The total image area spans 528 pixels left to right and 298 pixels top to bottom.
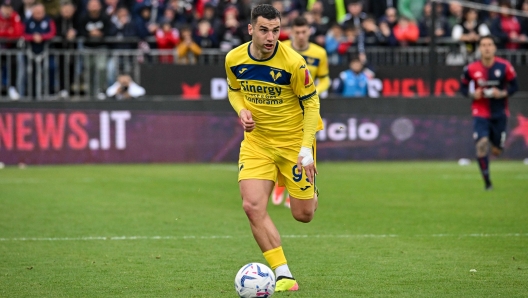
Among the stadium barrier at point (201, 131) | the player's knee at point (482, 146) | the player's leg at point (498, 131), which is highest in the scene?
the player's leg at point (498, 131)

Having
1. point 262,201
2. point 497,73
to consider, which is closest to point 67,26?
point 497,73

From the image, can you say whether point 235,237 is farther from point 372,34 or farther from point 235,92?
point 372,34

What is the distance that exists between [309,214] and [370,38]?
14849 mm

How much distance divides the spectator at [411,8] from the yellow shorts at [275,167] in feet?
52.4

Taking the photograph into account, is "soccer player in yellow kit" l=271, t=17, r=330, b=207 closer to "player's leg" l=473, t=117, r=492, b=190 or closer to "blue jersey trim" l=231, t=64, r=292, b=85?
"player's leg" l=473, t=117, r=492, b=190

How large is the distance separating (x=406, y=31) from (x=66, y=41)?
25.6 feet

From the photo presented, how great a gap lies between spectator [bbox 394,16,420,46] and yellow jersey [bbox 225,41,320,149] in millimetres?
14718

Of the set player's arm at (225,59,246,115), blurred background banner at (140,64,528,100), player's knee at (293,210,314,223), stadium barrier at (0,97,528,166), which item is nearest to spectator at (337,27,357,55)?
blurred background banner at (140,64,528,100)

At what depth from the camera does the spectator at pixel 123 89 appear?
2073 centimetres

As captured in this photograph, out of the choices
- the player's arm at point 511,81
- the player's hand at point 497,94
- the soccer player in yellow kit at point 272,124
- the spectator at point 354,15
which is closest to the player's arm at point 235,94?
the soccer player in yellow kit at point 272,124

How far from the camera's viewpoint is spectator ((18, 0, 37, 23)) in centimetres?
2089

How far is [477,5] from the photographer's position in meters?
22.8

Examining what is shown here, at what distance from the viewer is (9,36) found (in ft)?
67.9

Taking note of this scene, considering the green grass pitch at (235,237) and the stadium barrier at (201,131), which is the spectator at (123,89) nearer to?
the stadium barrier at (201,131)
